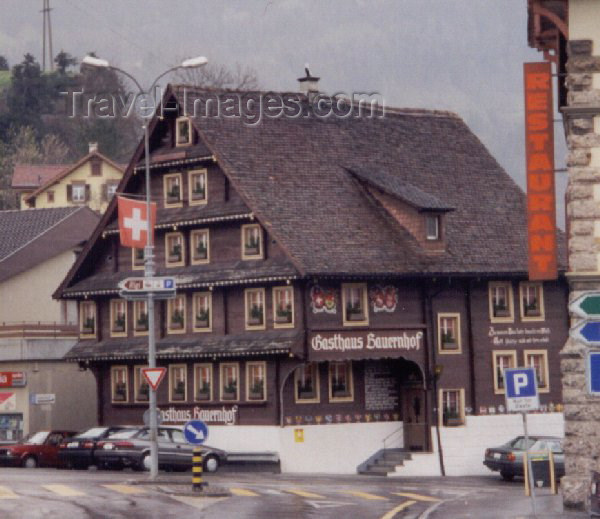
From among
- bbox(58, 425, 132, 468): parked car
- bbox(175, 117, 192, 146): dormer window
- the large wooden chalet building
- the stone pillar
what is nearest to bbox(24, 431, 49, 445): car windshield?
bbox(58, 425, 132, 468): parked car

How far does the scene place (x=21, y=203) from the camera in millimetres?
140000

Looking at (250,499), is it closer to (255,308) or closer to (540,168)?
(540,168)

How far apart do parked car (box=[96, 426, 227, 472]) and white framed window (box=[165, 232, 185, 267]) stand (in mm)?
8997

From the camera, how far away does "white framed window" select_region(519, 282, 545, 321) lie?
205ft

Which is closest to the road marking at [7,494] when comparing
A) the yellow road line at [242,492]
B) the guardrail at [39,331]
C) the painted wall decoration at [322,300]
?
the yellow road line at [242,492]

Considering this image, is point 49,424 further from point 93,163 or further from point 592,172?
point 93,163

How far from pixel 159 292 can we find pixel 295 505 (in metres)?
11.8

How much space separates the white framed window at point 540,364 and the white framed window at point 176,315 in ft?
42.8

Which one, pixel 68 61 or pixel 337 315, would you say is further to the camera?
pixel 68 61

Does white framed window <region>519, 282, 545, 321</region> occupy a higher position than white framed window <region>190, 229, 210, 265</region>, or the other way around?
white framed window <region>190, 229, 210, 265</region>

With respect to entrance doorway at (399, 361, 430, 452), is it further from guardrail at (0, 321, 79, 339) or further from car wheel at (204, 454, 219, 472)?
guardrail at (0, 321, 79, 339)

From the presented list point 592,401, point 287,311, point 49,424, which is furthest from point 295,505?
point 49,424

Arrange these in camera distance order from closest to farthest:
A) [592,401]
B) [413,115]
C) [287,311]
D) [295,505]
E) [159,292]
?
1. [592,401]
2. [295,505]
3. [159,292]
4. [287,311]
5. [413,115]

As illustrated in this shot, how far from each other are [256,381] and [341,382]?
3129mm
